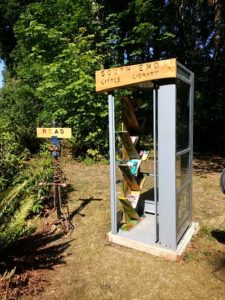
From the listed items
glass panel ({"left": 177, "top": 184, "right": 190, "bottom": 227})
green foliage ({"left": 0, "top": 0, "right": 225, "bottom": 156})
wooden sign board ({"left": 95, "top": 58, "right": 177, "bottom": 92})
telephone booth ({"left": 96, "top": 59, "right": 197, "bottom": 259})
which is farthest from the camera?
green foliage ({"left": 0, "top": 0, "right": 225, "bottom": 156})

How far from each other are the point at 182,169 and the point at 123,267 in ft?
3.98

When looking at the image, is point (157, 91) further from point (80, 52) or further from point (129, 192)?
point (80, 52)

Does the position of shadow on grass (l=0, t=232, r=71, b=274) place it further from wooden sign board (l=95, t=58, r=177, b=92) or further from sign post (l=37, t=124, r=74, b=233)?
wooden sign board (l=95, t=58, r=177, b=92)

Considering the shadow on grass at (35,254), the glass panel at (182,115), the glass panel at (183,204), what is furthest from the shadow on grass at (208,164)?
the shadow on grass at (35,254)

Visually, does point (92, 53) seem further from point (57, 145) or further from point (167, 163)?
point (167, 163)

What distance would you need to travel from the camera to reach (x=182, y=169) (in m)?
3.02

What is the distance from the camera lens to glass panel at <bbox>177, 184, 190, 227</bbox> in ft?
9.58

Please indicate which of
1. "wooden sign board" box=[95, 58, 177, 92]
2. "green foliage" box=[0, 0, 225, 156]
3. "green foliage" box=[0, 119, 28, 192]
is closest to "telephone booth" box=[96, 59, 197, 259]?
"wooden sign board" box=[95, 58, 177, 92]

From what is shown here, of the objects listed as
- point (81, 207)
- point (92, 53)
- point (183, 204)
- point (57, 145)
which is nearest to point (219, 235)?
point (183, 204)

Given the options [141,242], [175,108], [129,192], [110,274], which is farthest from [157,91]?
[110,274]

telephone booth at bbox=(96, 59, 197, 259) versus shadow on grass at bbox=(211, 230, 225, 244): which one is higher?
telephone booth at bbox=(96, 59, 197, 259)

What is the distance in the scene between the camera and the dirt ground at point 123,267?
2.35 m

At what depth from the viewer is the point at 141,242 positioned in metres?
3.00

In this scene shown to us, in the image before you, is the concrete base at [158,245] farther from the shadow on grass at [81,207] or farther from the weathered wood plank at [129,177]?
the shadow on grass at [81,207]
